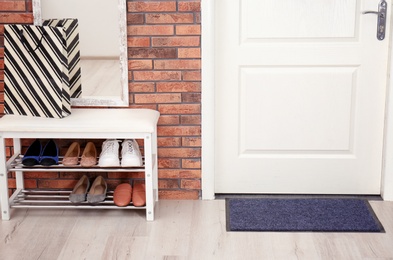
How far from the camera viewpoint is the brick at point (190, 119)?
3639 millimetres

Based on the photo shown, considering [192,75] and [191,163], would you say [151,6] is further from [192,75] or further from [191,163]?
[191,163]

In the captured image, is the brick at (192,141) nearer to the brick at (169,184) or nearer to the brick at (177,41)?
the brick at (169,184)

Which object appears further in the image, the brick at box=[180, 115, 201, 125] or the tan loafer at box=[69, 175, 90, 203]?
the brick at box=[180, 115, 201, 125]

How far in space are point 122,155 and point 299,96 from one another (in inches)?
38.9

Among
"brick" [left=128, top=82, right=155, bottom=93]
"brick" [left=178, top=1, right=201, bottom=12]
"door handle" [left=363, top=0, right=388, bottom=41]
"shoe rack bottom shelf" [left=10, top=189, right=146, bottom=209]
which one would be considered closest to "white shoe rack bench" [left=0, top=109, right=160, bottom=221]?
"shoe rack bottom shelf" [left=10, top=189, right=146, bottom=209]

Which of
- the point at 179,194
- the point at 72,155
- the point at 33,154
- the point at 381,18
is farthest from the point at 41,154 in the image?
the point at 381,18

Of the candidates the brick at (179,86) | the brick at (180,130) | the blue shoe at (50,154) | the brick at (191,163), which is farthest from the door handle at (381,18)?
the blue shoe at (50,154)

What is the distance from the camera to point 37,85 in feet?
11.2

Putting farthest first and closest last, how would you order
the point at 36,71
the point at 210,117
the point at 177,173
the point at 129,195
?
the point at 177,173, the point at 210,117, the point at 129,195, the point at 36,71

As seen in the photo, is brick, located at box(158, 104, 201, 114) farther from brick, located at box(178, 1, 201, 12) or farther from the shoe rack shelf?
brick, located at box(178, 1, 201, 12)

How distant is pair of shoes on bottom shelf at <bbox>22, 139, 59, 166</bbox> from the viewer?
344 cm

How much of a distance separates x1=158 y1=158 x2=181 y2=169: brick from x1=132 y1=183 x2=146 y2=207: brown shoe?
158mm

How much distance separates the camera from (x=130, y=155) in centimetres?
342

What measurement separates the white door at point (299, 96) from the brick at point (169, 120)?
0.73ft
